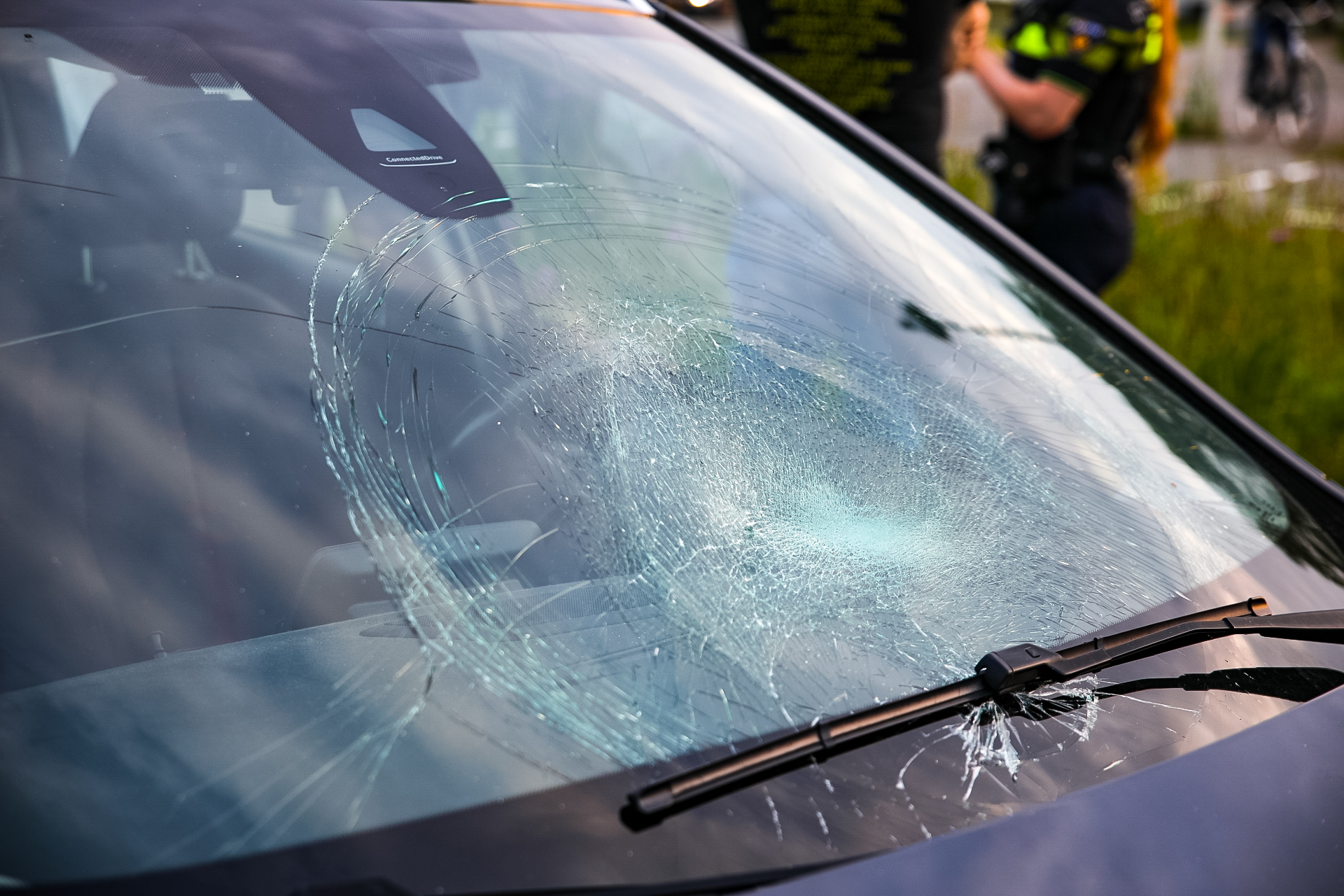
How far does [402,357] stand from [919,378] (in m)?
0.62

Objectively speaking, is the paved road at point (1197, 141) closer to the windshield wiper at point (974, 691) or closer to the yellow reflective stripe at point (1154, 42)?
the yellow reflective stripe at point (1154, 42)

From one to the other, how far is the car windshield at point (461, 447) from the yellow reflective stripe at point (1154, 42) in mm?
1843

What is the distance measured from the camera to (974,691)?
3.34 feet

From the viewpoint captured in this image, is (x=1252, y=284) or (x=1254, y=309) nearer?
(x=1254, y=309)

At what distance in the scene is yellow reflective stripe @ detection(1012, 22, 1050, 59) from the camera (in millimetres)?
3061

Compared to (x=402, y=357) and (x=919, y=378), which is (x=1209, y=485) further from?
(x=402, y=357)

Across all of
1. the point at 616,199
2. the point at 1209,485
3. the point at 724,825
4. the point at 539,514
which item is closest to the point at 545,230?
the point at 616,199

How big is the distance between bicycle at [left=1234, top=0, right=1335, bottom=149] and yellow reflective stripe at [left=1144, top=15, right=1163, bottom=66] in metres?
8.74

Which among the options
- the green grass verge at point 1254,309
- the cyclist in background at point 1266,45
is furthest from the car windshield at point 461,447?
the cyclist in background at point 1266,45

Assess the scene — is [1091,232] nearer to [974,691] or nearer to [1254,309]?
[1254,309]

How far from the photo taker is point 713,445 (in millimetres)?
1193

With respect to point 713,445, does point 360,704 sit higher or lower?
lower

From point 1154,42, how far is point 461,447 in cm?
263

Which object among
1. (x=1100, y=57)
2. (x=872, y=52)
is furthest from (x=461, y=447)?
(x=1100, y=57)
